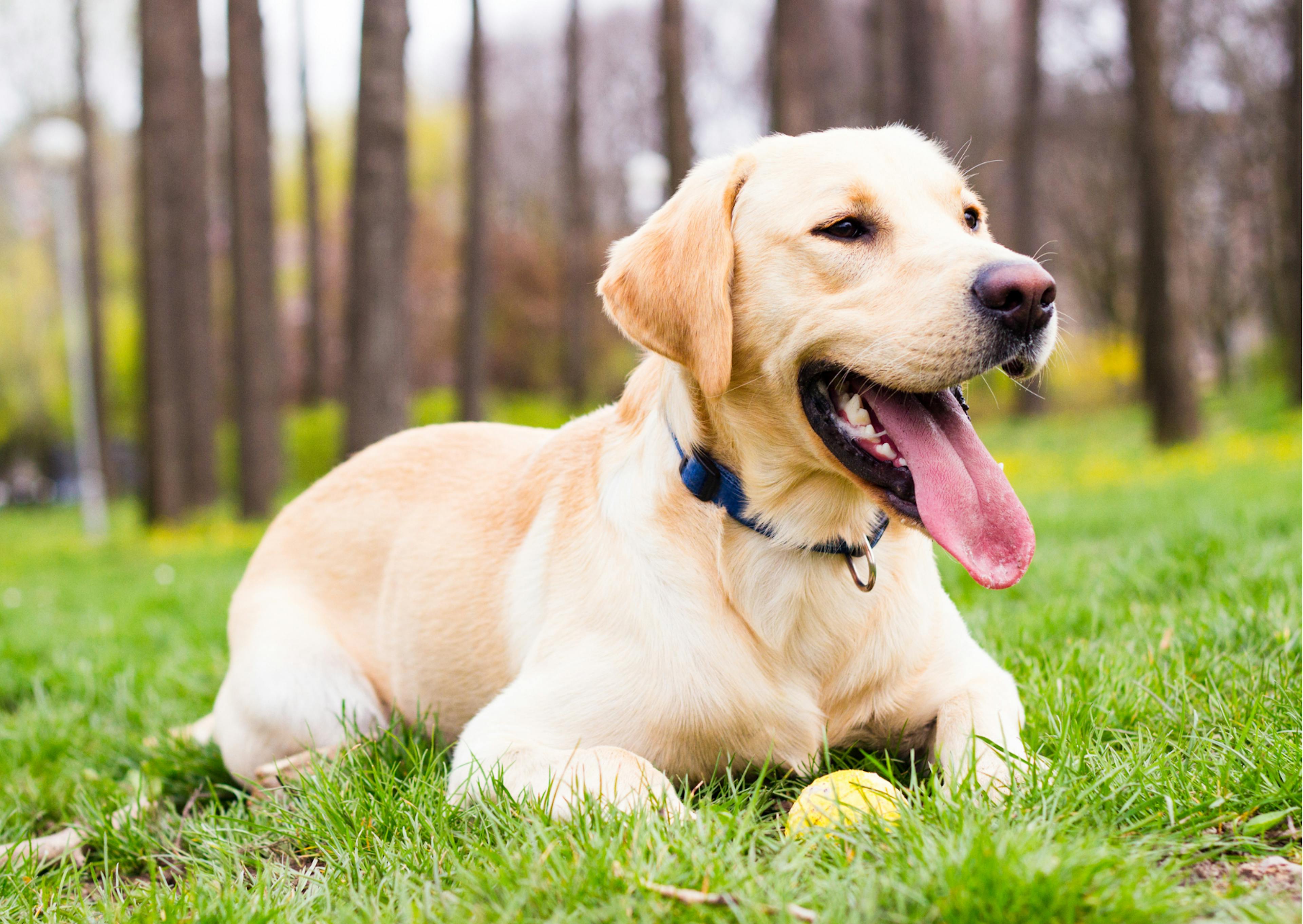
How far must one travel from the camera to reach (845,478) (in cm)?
254

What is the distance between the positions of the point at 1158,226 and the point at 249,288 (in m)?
10.5

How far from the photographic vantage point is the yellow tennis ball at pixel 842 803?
2.02 meters

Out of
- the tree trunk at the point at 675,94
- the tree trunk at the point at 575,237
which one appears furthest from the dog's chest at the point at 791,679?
the tree trunk at the point at 575,237

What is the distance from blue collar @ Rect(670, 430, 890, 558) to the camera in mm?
2555

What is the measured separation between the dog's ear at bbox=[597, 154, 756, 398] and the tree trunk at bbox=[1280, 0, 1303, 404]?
12988 millimetres

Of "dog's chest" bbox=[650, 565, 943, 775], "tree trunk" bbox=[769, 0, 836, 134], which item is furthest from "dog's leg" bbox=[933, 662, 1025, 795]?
"tree trunk" bbox=[769, 0, 836, 134]

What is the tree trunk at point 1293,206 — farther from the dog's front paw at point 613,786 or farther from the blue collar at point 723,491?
the dog's front paw at point 613,786

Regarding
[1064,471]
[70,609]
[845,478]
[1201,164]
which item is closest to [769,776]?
Answer: [845,478]

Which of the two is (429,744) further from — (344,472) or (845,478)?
(845,478)

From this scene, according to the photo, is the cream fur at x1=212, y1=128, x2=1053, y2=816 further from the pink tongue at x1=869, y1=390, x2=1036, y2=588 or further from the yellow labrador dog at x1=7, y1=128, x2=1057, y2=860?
the pink tongue at x1=869, y1=390, x2=1036, y2=588

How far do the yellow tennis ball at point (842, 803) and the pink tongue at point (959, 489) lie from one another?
486 millimetres

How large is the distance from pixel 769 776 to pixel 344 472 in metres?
1.94

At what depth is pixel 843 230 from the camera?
8.21 ft

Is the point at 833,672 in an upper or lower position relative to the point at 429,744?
upper
